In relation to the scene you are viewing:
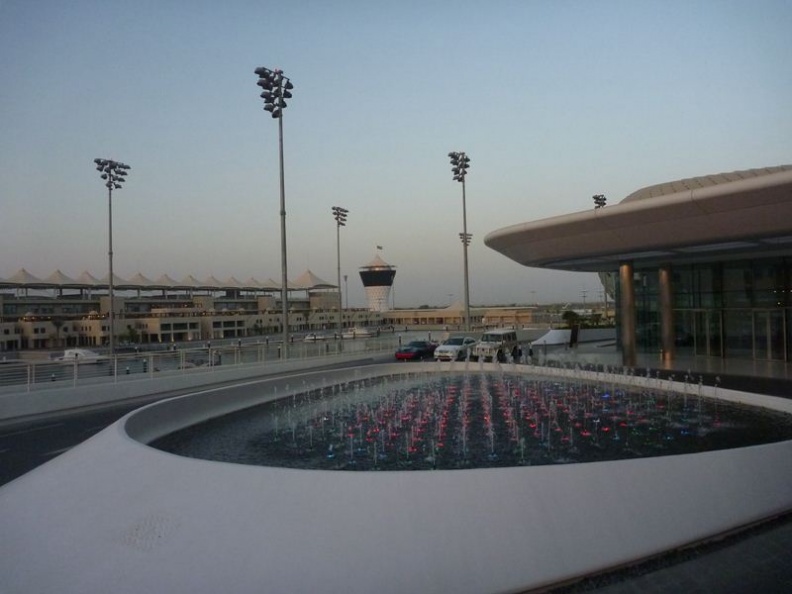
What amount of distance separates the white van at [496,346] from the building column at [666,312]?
700 cm

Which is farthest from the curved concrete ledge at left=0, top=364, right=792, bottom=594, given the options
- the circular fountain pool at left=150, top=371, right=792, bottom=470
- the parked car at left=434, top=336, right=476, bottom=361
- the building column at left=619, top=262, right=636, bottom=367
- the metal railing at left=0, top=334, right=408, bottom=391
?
the parked car at left=434, top=336, right=476, bottom=361

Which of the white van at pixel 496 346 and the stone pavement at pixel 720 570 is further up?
the white van at pixel 496 346

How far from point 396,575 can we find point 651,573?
2936mm

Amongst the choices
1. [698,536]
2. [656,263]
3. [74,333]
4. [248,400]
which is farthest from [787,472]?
[74,333]

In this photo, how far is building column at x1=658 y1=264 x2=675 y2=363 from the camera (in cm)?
2419

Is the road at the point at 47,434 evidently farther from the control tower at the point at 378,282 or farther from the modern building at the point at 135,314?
the control tower at the point at 378,282

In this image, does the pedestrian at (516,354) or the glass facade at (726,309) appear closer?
the glass facade at (726,309)

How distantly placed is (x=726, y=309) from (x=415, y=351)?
14811 mm

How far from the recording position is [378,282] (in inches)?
5492

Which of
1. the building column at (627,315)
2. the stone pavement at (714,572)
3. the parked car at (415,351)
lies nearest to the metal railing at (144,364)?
the parked car at (415,351)

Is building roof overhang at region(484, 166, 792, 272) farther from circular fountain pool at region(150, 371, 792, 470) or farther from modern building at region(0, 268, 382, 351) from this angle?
modern building at region(0, 268, 382, 351)

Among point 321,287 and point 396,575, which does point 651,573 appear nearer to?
point 396,575

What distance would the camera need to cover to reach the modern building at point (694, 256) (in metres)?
15.9

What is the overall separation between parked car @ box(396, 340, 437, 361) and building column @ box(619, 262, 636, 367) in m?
10.8
